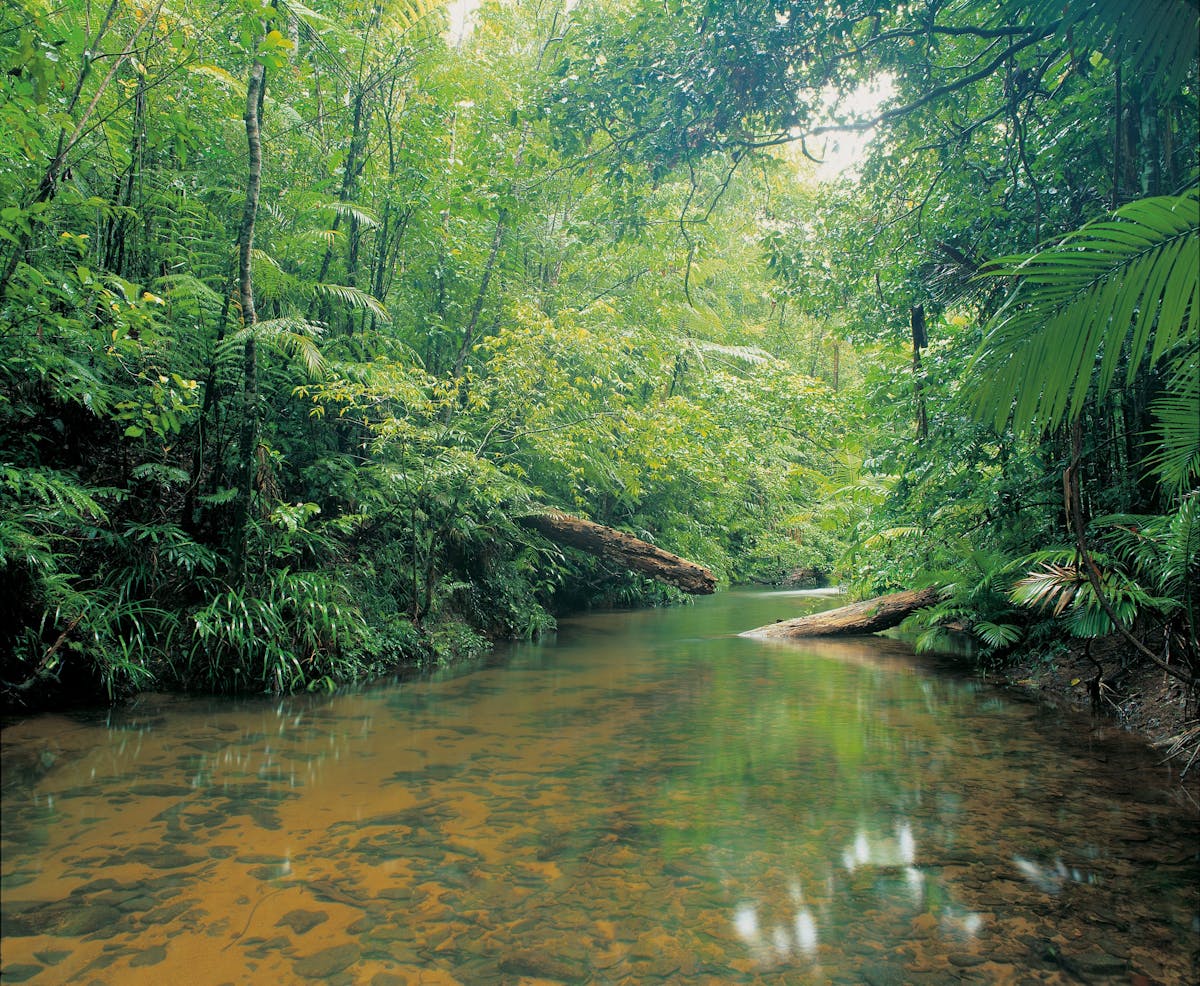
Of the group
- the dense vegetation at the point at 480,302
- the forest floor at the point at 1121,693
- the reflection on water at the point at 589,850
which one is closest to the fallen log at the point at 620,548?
the dense vegetation at the point at 480,302

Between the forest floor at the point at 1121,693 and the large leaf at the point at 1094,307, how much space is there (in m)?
2.81

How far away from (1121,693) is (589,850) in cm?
442

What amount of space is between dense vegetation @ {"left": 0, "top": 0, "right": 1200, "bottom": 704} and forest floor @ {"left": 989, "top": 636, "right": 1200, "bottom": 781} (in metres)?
0.31

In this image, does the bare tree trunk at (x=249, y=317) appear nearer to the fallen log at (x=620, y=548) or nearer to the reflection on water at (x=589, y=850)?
the reflection on water at (x=589, y=850)

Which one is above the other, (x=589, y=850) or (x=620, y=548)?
(x=620, y=548)

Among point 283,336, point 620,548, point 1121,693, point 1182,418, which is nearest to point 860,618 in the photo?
point 620,548

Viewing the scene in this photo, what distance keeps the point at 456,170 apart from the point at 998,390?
29.6 feet

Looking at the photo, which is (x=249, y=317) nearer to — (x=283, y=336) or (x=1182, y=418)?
(x=283, y=336)

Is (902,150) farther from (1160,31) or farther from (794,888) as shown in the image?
(794,888)

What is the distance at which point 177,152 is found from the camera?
25.1ft

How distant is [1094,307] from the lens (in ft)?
6.42

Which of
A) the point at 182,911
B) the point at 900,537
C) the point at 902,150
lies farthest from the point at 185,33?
the point at 900,537

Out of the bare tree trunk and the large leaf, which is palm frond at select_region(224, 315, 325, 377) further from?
the large leaf

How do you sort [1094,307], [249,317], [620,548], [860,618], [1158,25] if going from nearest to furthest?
[1094,307], [1158,25], [249,317], [860,618], [620,548]
